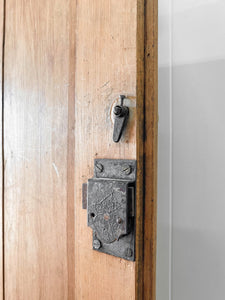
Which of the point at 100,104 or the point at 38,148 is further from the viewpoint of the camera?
the point at 38,148

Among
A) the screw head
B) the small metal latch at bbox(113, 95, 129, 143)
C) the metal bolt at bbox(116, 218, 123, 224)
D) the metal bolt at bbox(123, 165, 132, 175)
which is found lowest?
the screw head

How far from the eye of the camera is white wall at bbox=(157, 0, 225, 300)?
1.57 feet

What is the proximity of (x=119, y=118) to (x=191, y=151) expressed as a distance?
0.25 m

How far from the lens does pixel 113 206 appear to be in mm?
317

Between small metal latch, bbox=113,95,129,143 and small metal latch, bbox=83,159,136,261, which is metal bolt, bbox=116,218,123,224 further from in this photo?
small metal latch, bbox=113,95,129,143

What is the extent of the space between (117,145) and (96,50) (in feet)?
0.51

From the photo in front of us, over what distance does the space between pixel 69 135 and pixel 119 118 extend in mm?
130

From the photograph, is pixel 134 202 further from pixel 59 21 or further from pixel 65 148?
pixel 59 21

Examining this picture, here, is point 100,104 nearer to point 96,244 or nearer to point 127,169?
point 127,169

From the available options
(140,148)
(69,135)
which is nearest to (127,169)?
(140,148)

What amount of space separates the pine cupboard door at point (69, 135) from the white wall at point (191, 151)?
8.2 inches

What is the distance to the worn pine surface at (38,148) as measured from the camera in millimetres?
422

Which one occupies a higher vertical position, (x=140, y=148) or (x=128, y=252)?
(x=140, y=148)

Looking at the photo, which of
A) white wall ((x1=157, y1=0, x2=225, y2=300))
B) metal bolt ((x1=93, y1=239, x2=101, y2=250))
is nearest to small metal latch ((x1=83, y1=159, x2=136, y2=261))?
metal bolt ((x1=93, y1=239, x2=101, y2=250))
